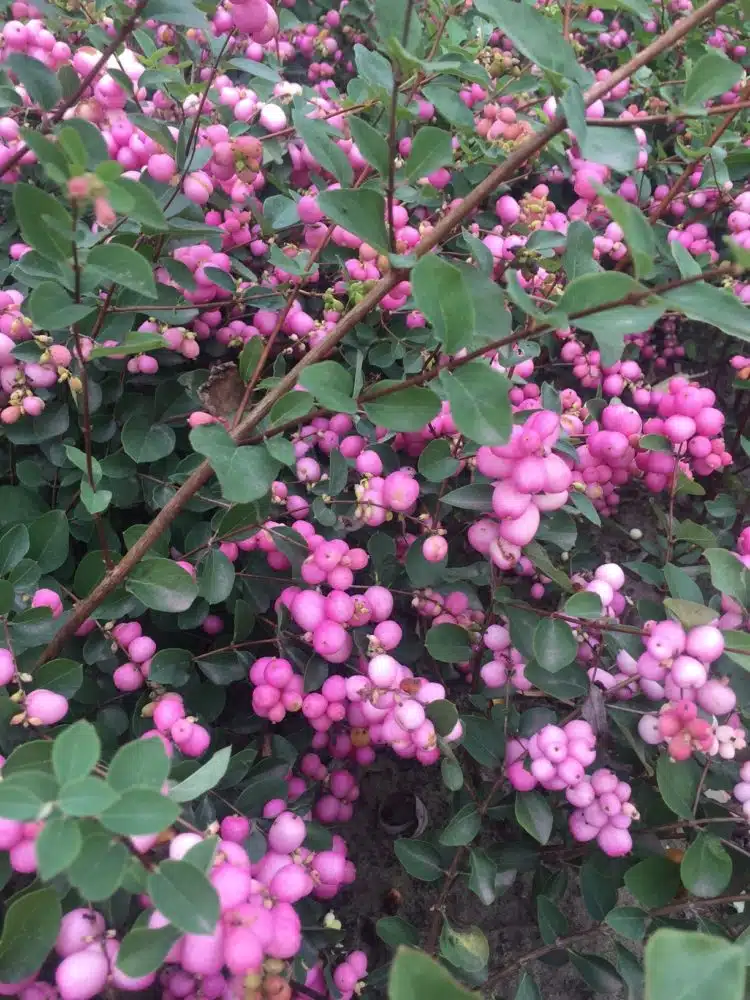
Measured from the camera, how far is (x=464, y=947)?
107cm

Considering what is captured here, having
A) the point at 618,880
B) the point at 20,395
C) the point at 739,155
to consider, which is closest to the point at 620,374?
the point at 739,155

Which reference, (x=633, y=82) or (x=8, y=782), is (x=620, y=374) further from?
(x=8, y=782)

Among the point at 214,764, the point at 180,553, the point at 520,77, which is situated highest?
the point at 520,77

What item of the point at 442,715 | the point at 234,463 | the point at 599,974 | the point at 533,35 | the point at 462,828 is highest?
the point at 533,35

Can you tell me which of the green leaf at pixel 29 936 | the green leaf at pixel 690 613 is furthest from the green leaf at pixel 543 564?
the green leaf at pixel 29 936

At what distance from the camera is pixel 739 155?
1.40 meters

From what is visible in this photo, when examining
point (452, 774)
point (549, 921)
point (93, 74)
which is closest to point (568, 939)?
point (549, 921)

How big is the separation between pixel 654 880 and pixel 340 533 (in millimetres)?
744

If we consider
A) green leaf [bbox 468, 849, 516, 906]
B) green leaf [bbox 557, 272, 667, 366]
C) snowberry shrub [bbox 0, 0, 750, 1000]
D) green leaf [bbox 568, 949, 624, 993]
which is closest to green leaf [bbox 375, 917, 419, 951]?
snowberry shrub [bbox 0, 0, 750, 1000]

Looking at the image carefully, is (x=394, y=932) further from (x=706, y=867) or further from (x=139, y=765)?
(x=139, y=765)

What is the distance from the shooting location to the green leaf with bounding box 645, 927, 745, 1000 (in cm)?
48

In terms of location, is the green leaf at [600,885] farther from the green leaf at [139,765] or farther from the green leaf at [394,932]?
the green leaf at [139,765]

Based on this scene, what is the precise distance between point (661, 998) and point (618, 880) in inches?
29.5

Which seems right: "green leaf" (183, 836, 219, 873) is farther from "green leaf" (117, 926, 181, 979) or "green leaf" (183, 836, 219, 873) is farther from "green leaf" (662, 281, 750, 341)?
"green leaf" (662, 281, 750, 341)
